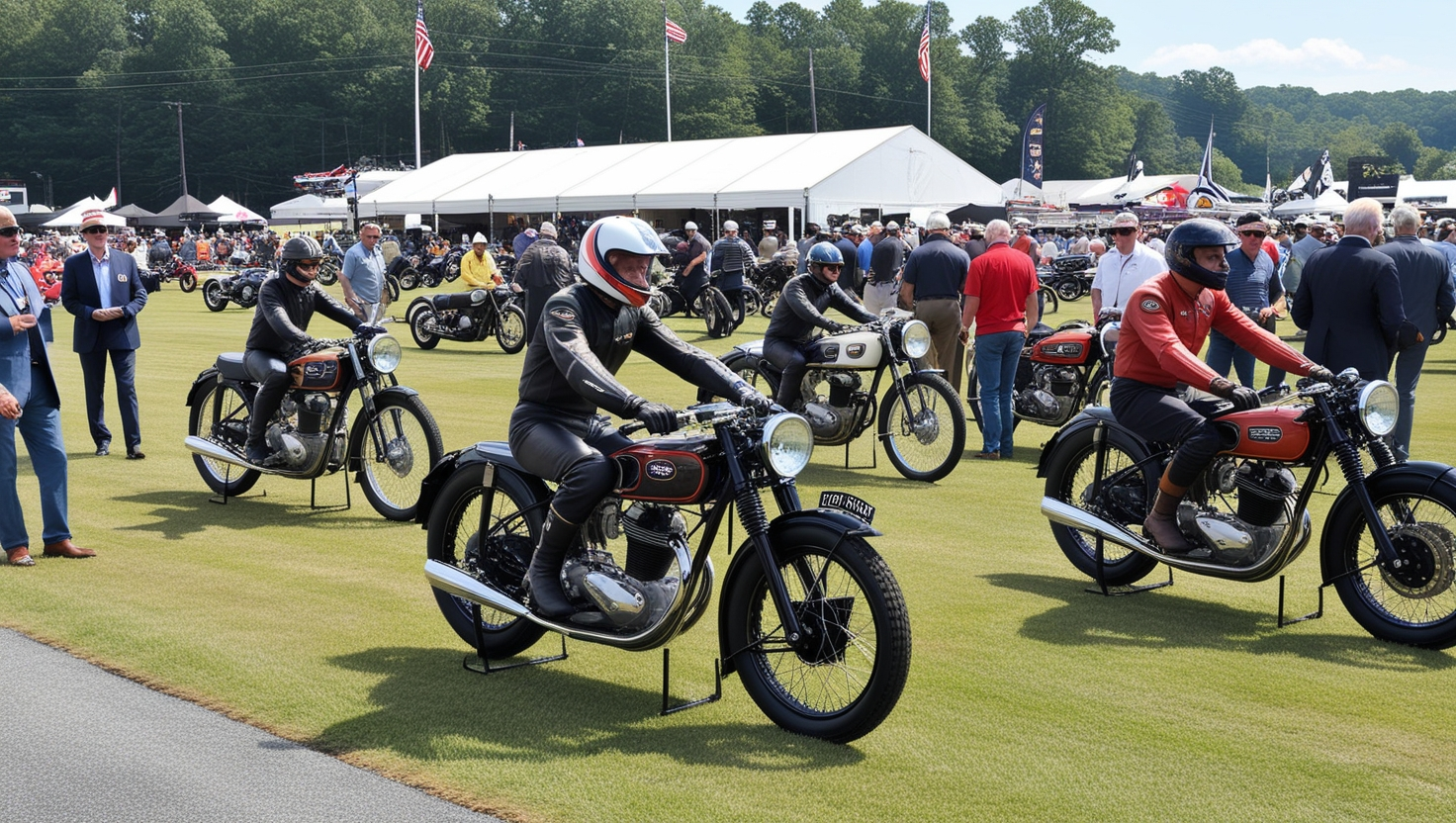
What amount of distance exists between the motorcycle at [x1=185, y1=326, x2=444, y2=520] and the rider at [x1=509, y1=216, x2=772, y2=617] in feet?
10.2

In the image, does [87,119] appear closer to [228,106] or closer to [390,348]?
[228,106]

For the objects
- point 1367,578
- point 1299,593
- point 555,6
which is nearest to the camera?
point 1367,578

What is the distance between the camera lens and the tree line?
10838 cm

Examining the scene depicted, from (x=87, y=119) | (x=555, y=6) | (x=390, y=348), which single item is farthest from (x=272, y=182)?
(x=390, y=348)

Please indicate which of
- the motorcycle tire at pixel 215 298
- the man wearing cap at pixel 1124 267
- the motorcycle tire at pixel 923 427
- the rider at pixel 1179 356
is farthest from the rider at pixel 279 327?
the motorcycle tire at pixel 215 298

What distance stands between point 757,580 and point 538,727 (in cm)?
99

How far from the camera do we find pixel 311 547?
8023 millimetres

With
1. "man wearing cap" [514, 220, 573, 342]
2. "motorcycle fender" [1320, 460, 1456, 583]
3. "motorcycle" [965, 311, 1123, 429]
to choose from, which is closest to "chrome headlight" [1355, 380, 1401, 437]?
"motorcycle fender" [1320, 460, 1456, 583]

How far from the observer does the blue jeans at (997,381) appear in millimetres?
11156

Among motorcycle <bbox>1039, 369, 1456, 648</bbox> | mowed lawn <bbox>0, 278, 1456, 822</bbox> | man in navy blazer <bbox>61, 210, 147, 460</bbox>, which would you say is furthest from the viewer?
man in navy blazer <bbox>61, 210, 147, 460</bbox>

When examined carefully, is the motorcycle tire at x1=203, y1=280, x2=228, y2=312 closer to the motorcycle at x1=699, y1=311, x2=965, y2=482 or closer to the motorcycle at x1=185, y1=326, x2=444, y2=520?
the motorcycle at x1=185, y1=326, x2=444, y2=520

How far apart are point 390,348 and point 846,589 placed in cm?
494

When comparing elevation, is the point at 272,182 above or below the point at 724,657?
above

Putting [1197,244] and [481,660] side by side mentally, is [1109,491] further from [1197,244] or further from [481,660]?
[481,660]
